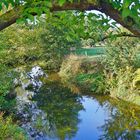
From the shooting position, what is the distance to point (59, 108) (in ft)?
64.4

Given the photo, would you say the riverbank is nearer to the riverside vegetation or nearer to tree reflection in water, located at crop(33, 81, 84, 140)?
the riverside vegetation

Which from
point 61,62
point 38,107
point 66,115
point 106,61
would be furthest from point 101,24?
point 61,62

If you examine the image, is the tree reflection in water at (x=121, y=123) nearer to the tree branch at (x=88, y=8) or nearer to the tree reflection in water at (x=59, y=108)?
the tree reflection in water at (x=59, y=108)

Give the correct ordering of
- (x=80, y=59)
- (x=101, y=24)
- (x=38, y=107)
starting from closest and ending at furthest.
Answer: (x=101, y=24) → (x=38, y=107) → (x=80, y=59)

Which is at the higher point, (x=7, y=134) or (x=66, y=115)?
(x=7, y=134)

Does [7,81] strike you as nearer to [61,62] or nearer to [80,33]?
[80,33]

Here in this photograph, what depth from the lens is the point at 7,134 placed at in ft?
37.6

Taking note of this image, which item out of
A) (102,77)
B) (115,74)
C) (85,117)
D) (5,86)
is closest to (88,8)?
(5,86)

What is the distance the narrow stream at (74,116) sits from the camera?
14938 millimetres

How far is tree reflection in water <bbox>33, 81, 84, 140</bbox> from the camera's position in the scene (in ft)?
50.3

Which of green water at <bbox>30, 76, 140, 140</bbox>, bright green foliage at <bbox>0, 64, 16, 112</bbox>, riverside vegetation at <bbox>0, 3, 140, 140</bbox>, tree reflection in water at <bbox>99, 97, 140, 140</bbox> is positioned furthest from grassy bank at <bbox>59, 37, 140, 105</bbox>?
bright green foliage at <bbox>0, 64, 16, 112</bbox>

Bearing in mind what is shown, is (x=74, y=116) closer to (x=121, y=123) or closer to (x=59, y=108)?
(x=59, y=108)

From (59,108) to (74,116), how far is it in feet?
5.82

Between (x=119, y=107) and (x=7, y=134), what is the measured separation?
29.1 feet
